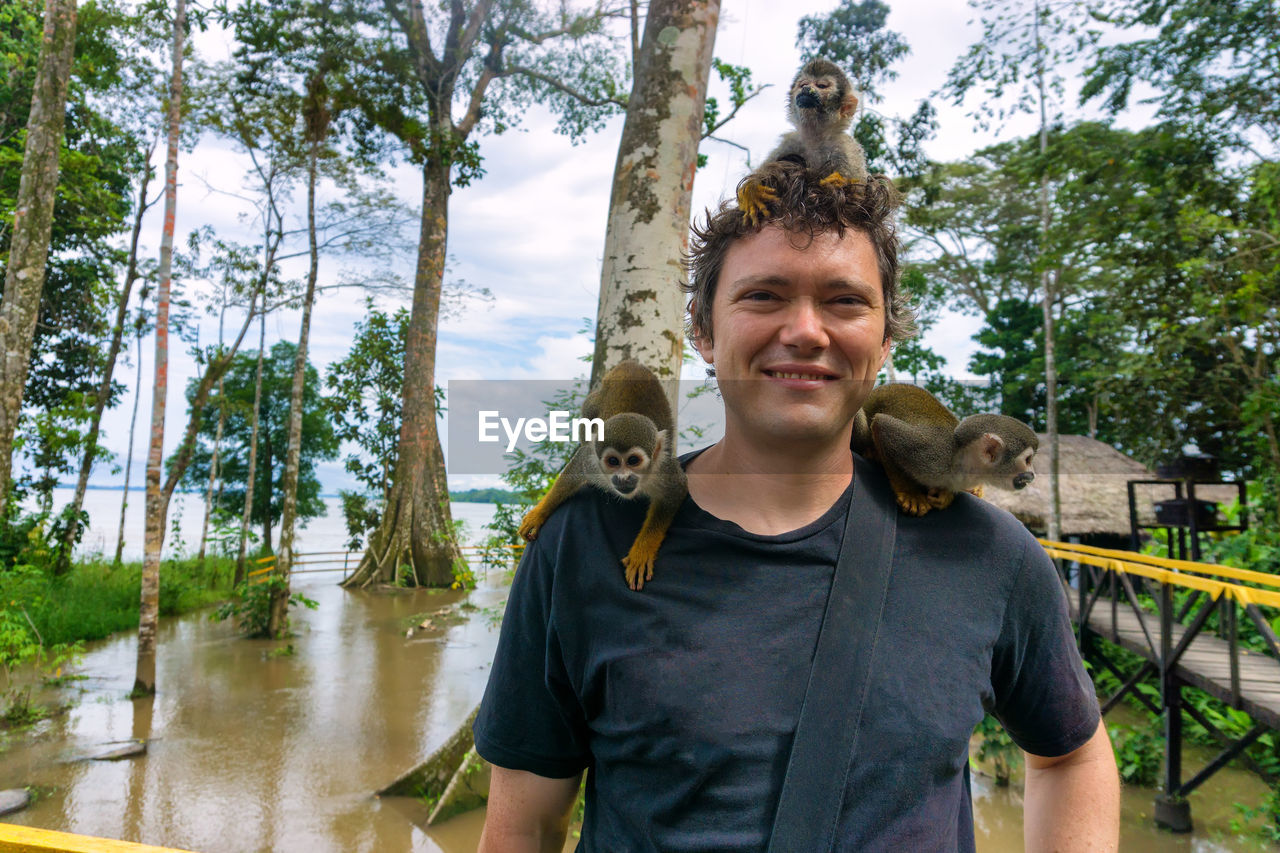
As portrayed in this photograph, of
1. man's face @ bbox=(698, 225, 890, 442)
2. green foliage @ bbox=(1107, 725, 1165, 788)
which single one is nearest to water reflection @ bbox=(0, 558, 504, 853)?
man's face @ bbox=(698, 225, 890, 442)

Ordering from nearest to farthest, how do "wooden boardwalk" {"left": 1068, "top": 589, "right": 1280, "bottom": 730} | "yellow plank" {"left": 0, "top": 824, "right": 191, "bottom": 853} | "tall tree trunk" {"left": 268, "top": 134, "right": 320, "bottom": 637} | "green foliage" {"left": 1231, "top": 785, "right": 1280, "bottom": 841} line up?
"yellow plank" {"left": 0, "top": 824, "right": 191, "bottom": 853} → "wooden boardwalk" {"left": 1068, "top": 589, "right": 1280, "bottom": 730} → "green foliage" {"left": 1231, "top": 785, "right": 1280, "bottom": 841} → "tall tree trunk" {"left": 268, "top": 134, "right": 320, "bottom": 637}

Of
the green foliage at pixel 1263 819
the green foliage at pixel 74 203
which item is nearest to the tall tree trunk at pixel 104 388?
the green foliage at pixel 74 203

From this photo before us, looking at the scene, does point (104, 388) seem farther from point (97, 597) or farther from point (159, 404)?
point (159, 404)

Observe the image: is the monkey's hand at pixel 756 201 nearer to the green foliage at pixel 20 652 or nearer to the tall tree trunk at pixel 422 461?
the green foliage at pixel 20 652

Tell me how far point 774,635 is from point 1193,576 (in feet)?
17.0

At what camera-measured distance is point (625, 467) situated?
5.42 feet

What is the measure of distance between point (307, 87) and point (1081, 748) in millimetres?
12803

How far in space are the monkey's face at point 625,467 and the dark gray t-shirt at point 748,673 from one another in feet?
0.97

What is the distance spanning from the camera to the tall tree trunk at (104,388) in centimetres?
1136

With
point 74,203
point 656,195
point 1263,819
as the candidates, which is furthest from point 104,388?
point 1263,819

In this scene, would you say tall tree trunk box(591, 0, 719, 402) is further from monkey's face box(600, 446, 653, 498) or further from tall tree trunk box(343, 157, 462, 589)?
tall tree trunk box(343, 157, 462, 589)

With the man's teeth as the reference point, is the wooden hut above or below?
below

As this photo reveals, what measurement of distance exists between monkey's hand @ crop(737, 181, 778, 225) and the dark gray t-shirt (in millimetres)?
473

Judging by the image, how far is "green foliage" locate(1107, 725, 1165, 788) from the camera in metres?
5.66
